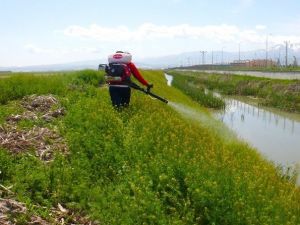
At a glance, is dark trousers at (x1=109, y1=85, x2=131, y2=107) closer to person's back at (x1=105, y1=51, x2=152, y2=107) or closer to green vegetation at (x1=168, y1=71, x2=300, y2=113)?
person's back at (x1=105, y1=51, x2=152, y2=107)

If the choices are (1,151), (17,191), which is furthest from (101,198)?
(1,151)

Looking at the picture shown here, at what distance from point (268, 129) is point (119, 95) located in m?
14.8

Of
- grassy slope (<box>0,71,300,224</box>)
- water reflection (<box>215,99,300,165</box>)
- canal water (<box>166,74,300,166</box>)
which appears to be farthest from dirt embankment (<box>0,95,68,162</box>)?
water reflection (<box>215,99,300,165</box>)

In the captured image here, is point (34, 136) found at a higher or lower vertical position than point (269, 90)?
higher

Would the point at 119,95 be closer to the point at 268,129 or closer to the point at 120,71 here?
the point at 120,71

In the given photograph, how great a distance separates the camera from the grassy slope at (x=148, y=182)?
8427mm

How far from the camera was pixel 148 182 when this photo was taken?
9.42m

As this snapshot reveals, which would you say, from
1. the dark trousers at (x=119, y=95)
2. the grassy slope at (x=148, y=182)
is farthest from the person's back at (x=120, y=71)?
the grassy slope at (x=148, y=182)

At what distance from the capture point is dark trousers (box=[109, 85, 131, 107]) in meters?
15.3

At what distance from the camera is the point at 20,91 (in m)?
17.7

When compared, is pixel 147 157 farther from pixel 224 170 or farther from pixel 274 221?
pixel 274 221

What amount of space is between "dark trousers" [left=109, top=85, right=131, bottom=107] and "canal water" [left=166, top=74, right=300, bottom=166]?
6.34m

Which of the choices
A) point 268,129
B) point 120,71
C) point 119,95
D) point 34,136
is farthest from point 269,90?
point 34,136

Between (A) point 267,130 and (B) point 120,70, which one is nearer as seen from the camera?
(B) point 120,70
